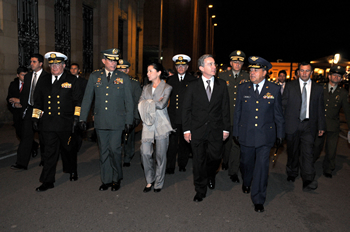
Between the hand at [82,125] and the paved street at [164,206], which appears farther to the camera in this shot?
the hand at [82,125]

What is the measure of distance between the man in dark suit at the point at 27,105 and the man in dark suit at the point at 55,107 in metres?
0.61

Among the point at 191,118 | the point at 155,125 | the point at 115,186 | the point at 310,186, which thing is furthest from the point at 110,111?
the point at 310,186

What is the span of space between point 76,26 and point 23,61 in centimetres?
500

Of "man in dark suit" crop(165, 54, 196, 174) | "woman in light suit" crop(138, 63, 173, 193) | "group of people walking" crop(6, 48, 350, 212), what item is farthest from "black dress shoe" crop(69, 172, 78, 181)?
"man in dark suit" crop(165, 54, 196, 174)

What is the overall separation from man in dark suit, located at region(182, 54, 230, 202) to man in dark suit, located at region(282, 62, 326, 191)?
165 cm

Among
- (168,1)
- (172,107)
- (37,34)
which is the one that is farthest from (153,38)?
(172,107)

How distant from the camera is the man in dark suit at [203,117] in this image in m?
5.28

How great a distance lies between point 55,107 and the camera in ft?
19.3

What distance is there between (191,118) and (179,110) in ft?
6.02

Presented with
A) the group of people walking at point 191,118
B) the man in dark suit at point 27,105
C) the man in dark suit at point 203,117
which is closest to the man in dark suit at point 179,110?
the group of people walking at point 191,118

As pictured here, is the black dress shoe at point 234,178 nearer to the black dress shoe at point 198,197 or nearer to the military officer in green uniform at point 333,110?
the black dress shoe at point 198,197

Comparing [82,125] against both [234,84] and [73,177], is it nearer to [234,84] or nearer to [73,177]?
[73,177]

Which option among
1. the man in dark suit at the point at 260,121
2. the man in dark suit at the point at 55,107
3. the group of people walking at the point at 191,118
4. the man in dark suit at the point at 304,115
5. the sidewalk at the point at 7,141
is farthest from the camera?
the sidewalk at the point at 7,141

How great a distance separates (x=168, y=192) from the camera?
5664mm
